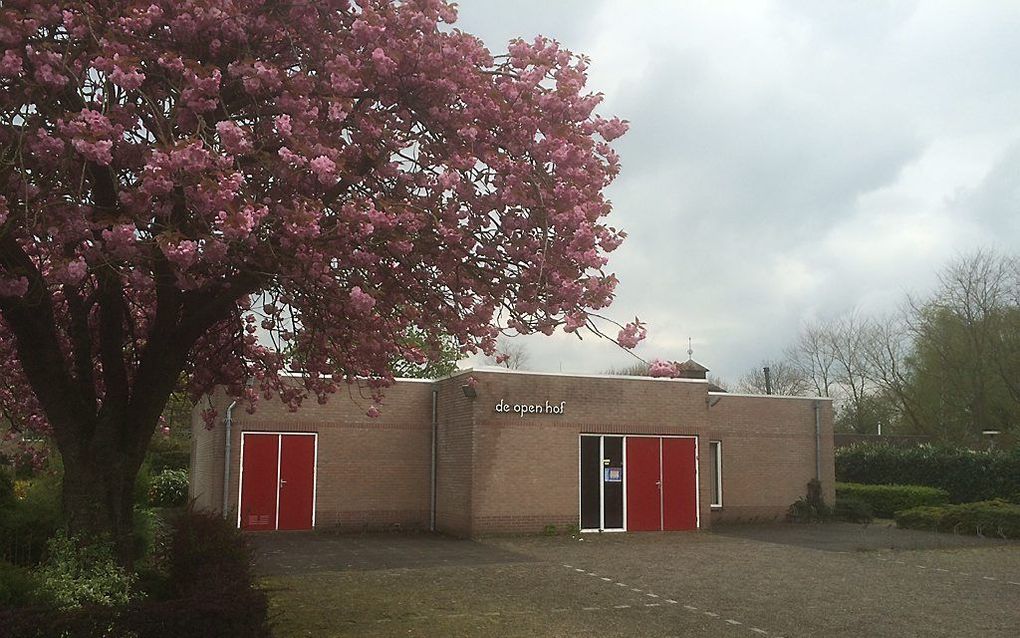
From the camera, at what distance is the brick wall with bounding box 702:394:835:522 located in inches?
931

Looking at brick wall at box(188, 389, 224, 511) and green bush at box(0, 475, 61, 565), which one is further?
brick wall at box(188, 389, 224, 511)

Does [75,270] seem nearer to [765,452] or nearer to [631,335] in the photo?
[631,335]

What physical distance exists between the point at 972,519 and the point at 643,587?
11.8 meters

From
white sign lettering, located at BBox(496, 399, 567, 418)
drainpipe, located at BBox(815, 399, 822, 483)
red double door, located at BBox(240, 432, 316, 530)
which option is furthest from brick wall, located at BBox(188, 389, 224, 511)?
drainpipe, located at BBox(815, 399, 822, 483)

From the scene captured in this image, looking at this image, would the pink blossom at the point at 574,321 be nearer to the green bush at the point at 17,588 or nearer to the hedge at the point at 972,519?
the green bush at the point at 17,588

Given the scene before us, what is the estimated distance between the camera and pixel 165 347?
873 centimetres

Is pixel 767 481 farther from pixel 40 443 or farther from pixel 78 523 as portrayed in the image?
pixel 78 523

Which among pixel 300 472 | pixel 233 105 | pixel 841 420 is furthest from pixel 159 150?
pixel 841 420

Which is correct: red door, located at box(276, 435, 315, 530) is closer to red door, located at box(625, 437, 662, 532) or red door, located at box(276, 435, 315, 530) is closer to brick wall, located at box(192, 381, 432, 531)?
brick wall, located at box(192, 381, 432, 531)

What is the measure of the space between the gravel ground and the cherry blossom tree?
3162 mm

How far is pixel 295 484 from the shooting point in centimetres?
2041

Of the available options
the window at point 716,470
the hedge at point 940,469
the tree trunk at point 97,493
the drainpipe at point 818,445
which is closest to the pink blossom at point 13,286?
the tree trunk at point 97,493

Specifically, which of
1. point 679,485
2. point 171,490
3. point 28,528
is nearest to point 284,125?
point 28,528

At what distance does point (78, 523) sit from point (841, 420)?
50531 millimetres
